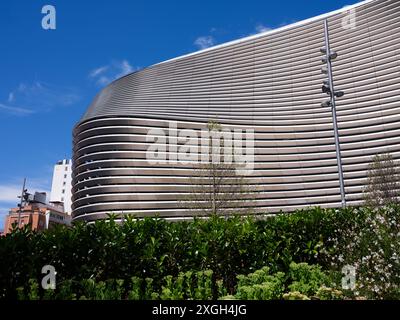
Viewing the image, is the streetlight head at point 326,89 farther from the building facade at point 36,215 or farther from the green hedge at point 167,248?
the building facade at point 36,215

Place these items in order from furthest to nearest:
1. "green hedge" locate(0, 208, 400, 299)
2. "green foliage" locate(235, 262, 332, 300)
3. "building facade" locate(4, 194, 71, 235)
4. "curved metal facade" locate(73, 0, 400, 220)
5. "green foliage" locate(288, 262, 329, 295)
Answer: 1. "building facade" locate(4, 194, 71, 235)
2. "curved metal facade" locate(73, 0, 400, 220)
3. "green foliage" locate(288, 262, 329, 295)
4. "green hedge" locate(0, 208, 400, 299)
5. "green foliage" locate(235, 262, 332, 300)

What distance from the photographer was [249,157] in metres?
93.9

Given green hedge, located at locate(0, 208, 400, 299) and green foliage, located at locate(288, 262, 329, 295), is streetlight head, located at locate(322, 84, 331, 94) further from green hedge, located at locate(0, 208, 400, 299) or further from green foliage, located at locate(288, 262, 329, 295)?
green foliage, located at locate(288, 262, 329, 295)

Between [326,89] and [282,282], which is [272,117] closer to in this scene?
[326,89]

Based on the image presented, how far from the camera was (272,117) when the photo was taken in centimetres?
10262

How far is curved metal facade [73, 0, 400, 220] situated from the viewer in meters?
87.9

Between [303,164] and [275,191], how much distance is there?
36.9 ft

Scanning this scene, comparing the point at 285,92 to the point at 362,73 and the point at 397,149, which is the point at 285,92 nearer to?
the point at 362,73

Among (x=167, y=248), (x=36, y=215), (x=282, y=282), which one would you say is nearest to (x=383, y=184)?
(x=282, y=282)

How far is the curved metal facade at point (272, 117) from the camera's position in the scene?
87.9 m

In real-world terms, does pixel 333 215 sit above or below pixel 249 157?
below

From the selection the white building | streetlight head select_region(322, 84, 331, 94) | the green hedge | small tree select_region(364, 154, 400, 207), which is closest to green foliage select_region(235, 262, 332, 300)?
the green hedge
